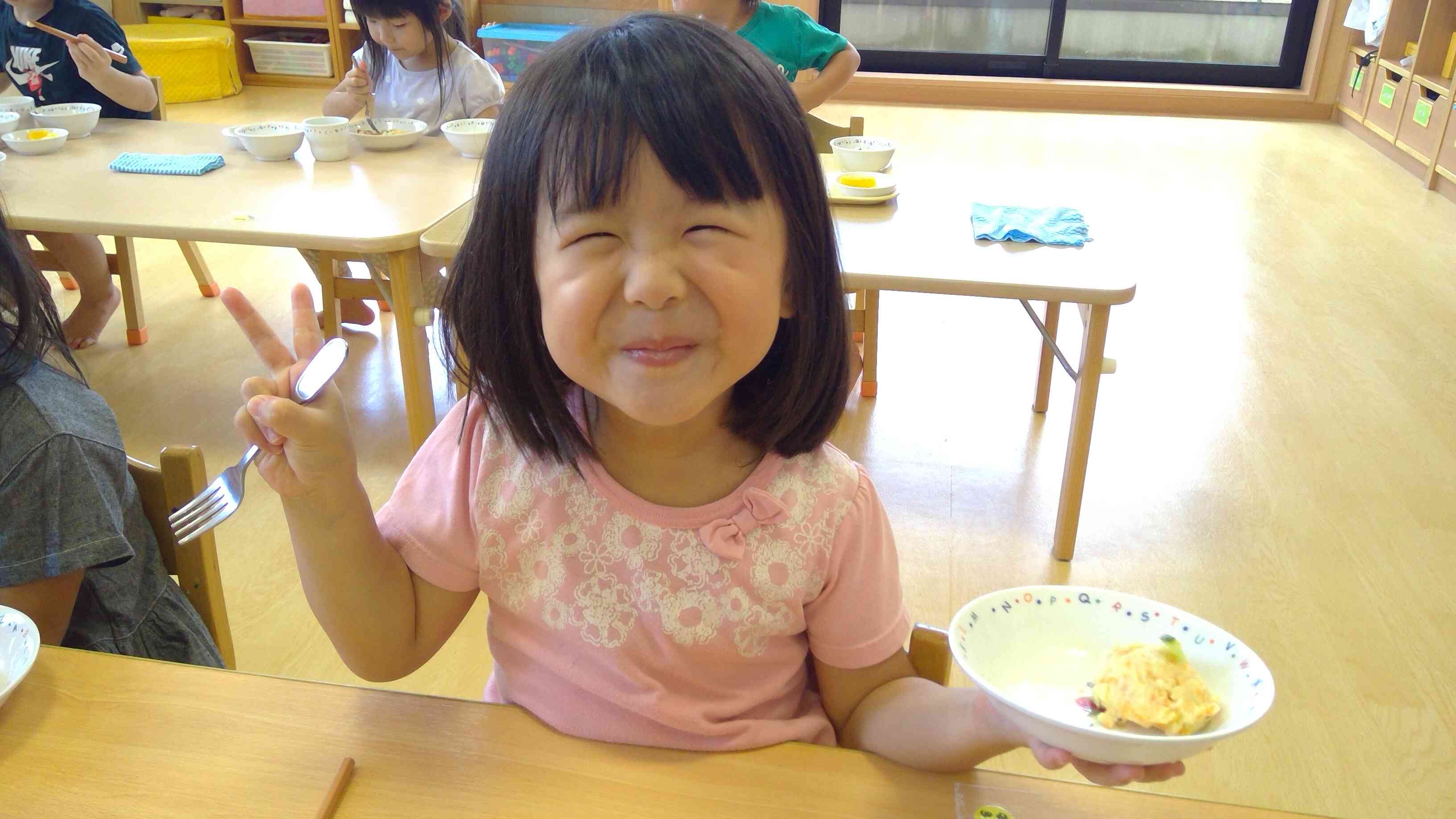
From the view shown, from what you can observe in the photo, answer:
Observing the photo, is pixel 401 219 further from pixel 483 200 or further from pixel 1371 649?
pixel 1371 649

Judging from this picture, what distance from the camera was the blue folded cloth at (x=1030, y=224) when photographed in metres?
1.87

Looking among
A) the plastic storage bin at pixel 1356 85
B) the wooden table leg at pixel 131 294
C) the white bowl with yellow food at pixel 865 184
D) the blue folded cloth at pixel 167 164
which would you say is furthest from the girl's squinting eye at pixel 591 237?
the plastic storage bin at pixel 1356 85

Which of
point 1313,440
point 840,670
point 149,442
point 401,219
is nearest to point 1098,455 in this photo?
point 1313,440

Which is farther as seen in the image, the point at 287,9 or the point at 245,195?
the point at 287,9

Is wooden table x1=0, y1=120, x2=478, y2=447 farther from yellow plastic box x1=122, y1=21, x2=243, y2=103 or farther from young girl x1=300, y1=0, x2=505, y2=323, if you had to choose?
yellow plastic box x1=122, y1=21, x2=243, y2=103

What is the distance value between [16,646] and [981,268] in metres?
1.41

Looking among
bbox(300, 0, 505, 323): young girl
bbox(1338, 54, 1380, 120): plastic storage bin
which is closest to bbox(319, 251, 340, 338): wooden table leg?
bbox(300, 0, 505, 323): young girl

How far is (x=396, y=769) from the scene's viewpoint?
0.65 m

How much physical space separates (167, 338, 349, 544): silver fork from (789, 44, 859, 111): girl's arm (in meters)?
2.18

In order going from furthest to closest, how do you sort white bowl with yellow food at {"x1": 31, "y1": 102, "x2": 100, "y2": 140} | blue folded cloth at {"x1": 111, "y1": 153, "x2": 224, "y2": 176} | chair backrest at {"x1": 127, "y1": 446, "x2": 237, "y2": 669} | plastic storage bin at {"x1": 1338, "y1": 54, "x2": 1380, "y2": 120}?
plastic storage bin at {"x1": 1338, "y1": 54, "x2": 1380, "y2": 120} < white bowl with yellow food at {"x1": 31, "y1": 102, "x2": 100, "y2": 140} < blue folded cloth at {"x1": 111, "y1": 153, "x2": 224, "y2": 176} < chair backrest at {"x1": 127, "y1": 446, "x2": 237, "y2": 669}

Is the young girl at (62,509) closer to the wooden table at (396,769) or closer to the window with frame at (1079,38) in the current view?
the wooden table at (396,769)

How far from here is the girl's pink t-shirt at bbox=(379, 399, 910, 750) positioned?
2.68 feet

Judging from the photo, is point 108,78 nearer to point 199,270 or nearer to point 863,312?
point 199,270

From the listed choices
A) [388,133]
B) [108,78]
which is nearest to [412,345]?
[388,133]
